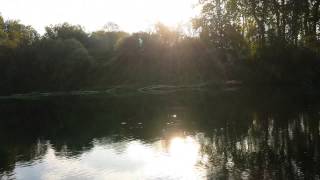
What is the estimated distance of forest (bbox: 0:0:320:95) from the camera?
3450 inches

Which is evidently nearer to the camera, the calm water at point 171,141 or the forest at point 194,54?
the calm water at point 171,141

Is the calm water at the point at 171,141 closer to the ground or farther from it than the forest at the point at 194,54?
closer to the ground

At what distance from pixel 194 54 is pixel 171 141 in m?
69.0

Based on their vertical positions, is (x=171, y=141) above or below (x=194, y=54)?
below

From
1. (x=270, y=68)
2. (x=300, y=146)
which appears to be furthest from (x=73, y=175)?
(x=270, y=68)

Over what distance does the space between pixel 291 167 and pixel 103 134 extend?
24208 millimetres

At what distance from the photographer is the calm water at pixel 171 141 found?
101 ft

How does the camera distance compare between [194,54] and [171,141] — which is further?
[194,54]

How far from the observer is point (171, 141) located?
136 feet

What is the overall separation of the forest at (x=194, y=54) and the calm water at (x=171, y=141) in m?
17.9

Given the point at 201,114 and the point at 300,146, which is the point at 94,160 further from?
the point at 201,114

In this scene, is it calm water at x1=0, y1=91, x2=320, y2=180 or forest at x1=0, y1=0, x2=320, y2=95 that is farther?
forest at x1=0, y1=0, x2=320, y2=95

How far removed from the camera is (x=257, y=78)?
303 ft

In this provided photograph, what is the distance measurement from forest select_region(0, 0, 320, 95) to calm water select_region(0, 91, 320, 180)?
58.9 feet
